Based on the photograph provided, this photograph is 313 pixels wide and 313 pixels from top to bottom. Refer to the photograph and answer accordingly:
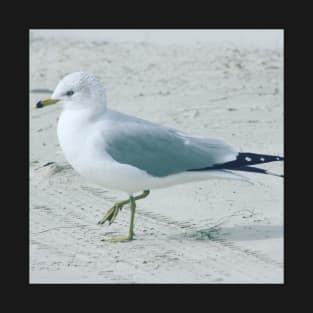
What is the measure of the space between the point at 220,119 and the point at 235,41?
4062mm

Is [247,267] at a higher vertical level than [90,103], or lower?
lower

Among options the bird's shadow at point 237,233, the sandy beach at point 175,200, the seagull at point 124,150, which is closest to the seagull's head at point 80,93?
the seagull at point 124,150

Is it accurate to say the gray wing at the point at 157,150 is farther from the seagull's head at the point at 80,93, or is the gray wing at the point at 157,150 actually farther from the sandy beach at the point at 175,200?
the sandy beach at the point at 175,200

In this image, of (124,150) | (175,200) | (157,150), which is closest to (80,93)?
(124,150)

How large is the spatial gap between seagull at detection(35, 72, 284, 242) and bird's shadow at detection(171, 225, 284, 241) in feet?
1.34

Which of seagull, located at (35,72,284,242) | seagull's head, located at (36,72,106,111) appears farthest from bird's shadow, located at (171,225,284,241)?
seagull's head, located at (36,72,106,111)

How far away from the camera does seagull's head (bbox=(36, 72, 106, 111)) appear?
5.98m

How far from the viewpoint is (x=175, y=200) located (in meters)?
6.90

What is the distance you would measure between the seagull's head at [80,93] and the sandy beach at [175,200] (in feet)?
3.16

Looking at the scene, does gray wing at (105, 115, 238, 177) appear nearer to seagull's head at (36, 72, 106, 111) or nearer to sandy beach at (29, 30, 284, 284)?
seagull's head at (36, 72, 106, 111)

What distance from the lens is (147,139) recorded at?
6.02 m

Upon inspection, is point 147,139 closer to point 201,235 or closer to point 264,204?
point 201,235

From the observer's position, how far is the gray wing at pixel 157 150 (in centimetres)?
595

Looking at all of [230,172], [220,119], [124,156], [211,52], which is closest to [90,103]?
[124,156]
